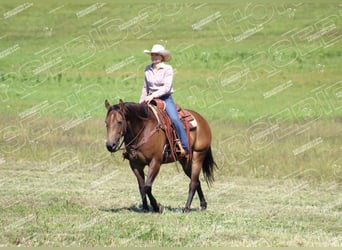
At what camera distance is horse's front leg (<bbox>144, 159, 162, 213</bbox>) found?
44.2 ft

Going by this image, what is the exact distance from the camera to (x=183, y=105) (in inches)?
1459

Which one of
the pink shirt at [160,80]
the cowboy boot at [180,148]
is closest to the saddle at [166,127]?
the cowboy boot at [180,148]

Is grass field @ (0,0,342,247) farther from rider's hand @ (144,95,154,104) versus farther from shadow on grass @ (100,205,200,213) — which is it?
rider's hand @ (144,95,154,104)

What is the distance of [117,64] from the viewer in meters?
46.4

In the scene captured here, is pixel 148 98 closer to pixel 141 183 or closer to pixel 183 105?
pixel 141 183

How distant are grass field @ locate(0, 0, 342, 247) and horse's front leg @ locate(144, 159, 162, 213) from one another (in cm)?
24

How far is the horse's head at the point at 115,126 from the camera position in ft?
41.7

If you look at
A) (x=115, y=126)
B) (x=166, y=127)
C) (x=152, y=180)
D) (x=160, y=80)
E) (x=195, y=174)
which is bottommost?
(x=195, y=174)

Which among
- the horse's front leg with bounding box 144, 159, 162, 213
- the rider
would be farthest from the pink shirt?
the horse's front leg with bounding box 144, 159, 162, 213

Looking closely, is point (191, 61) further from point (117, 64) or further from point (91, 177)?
point (91, 177)

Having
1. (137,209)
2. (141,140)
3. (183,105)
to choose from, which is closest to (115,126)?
(141,140)

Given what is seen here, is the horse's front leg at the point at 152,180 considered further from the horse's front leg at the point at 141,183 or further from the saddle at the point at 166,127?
the saddle at the point at 166,127

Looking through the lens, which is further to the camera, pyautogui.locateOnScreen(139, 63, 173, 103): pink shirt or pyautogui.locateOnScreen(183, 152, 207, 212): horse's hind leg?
pyautogui.locateOnScreen(183, 152, 207, 212): horse's hind leg

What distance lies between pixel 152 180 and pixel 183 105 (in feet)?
77.5
